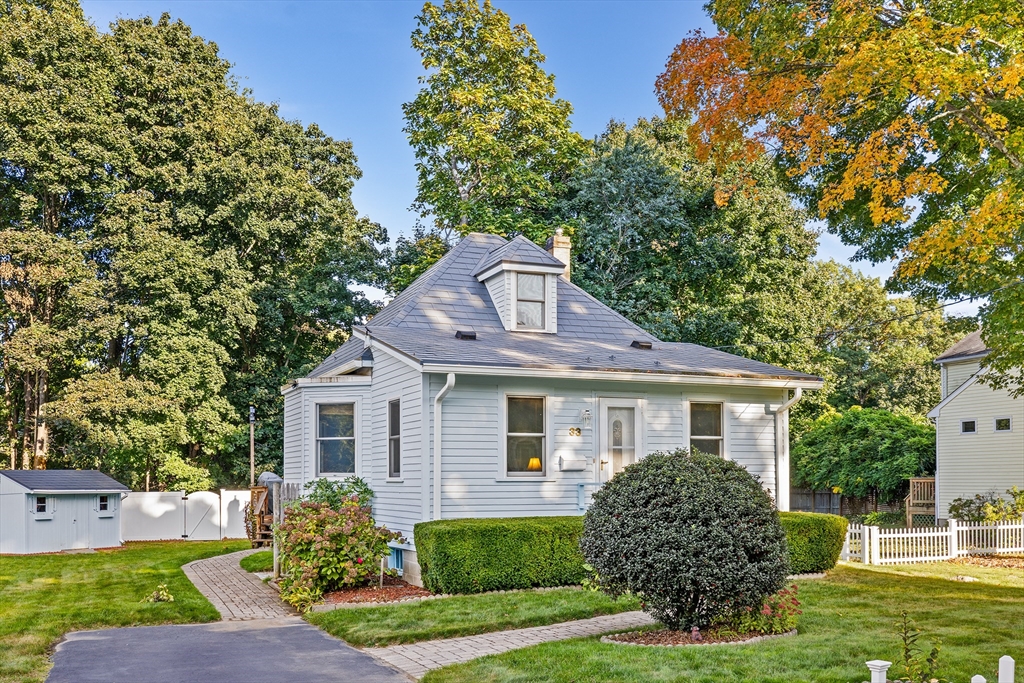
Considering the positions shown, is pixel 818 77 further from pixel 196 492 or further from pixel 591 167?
pixel 196 492

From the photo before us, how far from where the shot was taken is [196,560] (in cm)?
1998

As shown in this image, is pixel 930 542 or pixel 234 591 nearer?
pixel 234 591

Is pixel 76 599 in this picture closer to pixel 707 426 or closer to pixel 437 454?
pixel 437 454

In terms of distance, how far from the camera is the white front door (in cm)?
1528

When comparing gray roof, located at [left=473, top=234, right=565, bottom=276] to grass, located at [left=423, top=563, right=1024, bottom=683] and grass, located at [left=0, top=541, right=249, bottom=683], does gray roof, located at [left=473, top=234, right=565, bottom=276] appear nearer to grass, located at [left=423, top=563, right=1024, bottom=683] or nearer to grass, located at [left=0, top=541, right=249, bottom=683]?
grass, located at [left=0, top=541, right=249, bottom=683]

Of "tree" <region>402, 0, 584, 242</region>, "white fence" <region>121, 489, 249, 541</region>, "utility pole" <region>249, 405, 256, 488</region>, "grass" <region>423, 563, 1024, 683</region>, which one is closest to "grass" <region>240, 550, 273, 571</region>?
"utility pole" <region>249, 405, 256, 488</region>

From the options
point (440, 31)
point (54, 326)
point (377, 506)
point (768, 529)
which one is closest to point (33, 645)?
point (377, 506)

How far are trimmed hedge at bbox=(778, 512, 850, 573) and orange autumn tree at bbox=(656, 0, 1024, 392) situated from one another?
148 inches

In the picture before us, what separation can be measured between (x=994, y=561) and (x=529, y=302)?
1047 centimetres

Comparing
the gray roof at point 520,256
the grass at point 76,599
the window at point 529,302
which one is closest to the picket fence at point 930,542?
the window at point 529,302

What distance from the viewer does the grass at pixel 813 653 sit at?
24.7 ft

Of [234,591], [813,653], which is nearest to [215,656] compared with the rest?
[234,591]

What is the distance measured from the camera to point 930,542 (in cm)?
1798

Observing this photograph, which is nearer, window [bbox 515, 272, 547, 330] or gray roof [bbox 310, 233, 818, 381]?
gray roof [bbox 310, 233, 818, 381]
